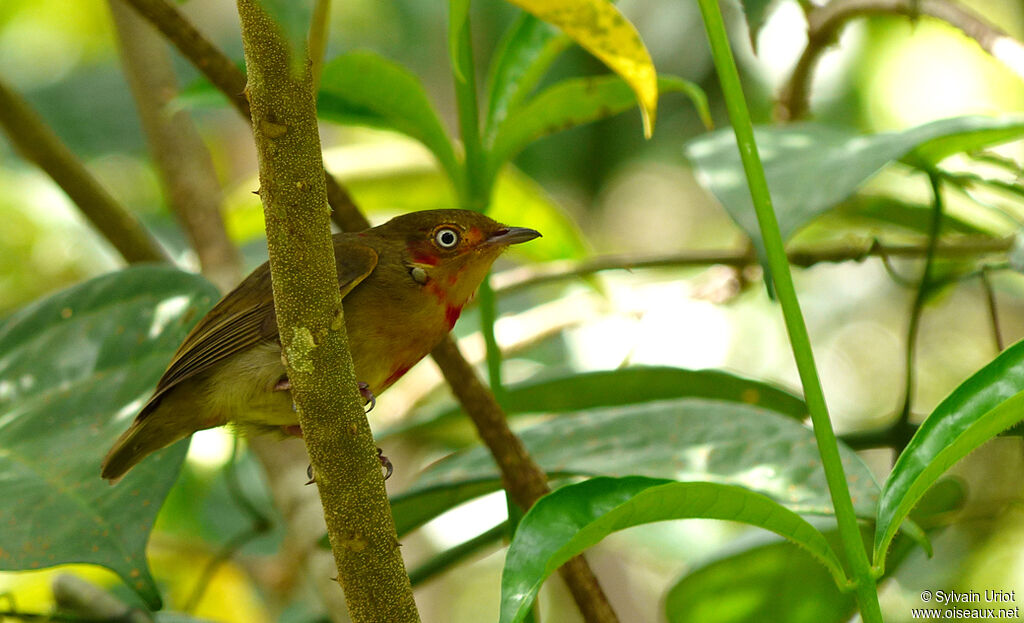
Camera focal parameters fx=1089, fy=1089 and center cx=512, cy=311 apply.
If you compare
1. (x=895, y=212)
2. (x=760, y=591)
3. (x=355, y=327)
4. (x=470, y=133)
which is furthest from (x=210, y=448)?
(x=895, y=212)

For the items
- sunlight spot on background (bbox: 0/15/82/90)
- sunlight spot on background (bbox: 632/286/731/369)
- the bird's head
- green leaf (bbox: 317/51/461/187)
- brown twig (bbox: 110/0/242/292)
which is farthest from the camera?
sunlight spot on background (bbox: 0/15/82/90)

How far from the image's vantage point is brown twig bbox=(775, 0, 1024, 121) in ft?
7.91

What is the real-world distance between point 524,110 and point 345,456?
1.20 meters

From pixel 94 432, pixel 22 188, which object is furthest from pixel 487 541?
pixel 22 188

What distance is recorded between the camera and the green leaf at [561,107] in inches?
99.1

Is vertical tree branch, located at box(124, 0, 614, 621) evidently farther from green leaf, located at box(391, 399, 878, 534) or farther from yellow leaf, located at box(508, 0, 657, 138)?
yellow leaf, located at box(508, 0, 657, 138)

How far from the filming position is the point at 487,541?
8.72 ft

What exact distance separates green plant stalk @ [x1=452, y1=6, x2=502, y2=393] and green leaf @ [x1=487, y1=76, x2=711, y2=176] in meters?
0.04

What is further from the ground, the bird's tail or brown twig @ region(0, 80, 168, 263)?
brown twig @ region(0, 80, 168, 263)

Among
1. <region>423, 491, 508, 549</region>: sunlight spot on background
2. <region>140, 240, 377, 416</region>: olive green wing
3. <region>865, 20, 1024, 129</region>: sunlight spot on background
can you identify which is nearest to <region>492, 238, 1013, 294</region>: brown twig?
<region>140, 240, 377, 416</region>: olive green wing

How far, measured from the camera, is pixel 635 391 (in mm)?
3027

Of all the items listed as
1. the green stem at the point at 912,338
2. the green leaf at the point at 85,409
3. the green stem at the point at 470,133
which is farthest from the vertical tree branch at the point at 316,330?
the green stem at the point at 912,338

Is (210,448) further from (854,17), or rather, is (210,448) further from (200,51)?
(854,17)

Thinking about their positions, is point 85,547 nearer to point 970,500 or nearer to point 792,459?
point 792,459
